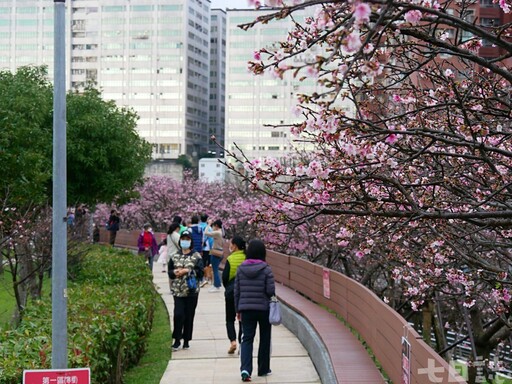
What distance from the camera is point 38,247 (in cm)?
1836

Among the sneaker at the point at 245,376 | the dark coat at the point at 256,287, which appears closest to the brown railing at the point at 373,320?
the dark coat at the point at 256,287

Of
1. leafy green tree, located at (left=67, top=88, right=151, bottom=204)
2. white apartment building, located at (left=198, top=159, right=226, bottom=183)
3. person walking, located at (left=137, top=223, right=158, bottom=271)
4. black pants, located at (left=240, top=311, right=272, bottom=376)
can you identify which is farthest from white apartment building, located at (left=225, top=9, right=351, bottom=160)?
black pants, located at (left=240, top=311, right=272, bottom=376)

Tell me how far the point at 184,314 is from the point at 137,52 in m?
120

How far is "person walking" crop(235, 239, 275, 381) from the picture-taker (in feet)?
33.6

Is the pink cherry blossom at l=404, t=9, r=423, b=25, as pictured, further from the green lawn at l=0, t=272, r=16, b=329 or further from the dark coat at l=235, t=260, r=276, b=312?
the green lawn at l=0, t=272, r=16, b=329

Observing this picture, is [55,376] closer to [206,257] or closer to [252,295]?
[252,295]

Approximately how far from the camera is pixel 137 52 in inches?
5089

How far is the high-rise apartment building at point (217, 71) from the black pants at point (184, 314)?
128219mm

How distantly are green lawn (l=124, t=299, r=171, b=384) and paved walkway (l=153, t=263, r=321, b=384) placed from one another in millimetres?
141

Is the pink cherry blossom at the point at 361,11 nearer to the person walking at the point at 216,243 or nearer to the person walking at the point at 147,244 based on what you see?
the person walking at the point at 216,243

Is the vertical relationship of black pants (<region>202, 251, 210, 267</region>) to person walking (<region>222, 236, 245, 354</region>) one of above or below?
below

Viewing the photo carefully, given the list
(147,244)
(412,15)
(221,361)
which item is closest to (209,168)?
(147,244)

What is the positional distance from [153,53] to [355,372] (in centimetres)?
12312

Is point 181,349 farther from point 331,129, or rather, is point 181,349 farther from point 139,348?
point 331,129
